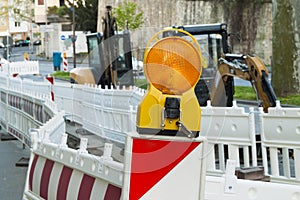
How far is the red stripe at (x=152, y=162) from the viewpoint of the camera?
3.78 metres

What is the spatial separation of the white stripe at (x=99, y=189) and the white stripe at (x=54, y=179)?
803 millimetres

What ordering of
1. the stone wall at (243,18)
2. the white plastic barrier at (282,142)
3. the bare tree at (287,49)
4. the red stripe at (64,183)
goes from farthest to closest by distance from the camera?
the stone wall at (243,18), the bare tree at (287,49), the white plastic barrier at (282,142), the red stripe at (64,183)

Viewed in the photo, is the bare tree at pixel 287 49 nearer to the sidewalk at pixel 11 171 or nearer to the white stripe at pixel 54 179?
A: the sidewalk at pixel 11 171

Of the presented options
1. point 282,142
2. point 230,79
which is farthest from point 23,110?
point 282,142

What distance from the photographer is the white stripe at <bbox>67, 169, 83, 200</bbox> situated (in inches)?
199

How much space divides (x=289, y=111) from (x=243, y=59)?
4091 mm

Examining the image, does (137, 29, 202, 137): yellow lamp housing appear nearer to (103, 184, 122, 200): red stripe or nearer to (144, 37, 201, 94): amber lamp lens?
(144, 37, 201, 94): amber lamp lens

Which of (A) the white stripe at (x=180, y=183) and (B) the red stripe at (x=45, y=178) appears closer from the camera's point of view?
(A) the white stripe at (x=180, y=183)

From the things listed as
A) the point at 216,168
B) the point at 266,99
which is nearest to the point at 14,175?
the point at 216,168

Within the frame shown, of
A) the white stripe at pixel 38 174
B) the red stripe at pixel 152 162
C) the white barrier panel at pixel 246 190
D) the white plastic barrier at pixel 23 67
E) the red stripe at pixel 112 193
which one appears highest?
the red stripe at pixel 152 162

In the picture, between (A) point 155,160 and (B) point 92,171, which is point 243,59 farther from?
(A) point 155,160

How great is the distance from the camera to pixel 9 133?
14.9 metres

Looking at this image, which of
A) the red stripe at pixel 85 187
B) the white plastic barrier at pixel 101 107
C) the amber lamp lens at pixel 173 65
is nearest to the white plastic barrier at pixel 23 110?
the white plastic barrier at pixel 101 107

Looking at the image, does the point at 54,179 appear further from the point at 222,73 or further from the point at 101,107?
the point at 222,73
